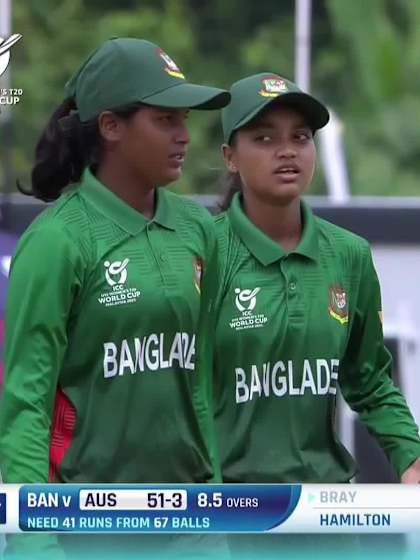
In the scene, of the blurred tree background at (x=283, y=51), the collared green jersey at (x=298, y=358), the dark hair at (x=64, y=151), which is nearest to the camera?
the dark hair at (x=64, y=151)

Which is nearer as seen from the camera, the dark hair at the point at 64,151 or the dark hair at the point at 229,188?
the dark hair at the point at 64,151

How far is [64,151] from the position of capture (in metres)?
3.81

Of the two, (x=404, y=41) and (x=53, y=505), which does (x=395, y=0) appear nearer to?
(x=404, y=41)

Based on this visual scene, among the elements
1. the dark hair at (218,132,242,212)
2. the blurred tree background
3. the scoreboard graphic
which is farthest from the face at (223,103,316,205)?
the blurred tree background

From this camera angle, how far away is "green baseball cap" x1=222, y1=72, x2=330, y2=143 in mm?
4133

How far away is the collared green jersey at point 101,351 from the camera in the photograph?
3488 mm

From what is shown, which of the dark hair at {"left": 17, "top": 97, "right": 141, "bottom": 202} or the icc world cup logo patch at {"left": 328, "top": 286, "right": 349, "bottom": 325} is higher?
the dark hair at {"left": 17, "top": 97, "right": 141, "bottom": 202}

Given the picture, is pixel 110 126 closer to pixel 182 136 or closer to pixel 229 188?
pixel 182 136

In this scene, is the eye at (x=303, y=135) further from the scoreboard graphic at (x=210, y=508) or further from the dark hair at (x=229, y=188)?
the scoreboard graphic at (x=210, y=508)

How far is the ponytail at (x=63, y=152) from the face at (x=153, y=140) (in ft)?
0.26

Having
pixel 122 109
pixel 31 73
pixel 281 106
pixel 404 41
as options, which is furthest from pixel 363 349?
pixel 404 41

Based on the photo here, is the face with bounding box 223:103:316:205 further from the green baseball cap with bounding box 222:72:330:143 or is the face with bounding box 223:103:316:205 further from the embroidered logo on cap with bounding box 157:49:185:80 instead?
the embroidered logo on cap with bounding box 157:49:185:80

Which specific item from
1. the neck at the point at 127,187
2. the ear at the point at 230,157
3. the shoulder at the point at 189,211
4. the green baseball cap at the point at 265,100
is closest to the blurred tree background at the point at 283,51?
the ear at the point at 230,157

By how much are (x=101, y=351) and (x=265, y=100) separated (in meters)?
0.87
